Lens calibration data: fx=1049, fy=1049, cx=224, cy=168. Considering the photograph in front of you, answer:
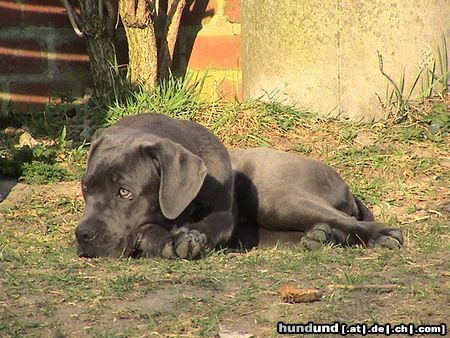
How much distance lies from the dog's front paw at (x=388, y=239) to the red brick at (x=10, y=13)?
10.4ft

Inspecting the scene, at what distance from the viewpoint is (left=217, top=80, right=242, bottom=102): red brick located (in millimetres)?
7117

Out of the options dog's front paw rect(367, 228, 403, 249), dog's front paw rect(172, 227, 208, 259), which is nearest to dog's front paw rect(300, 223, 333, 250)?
dog's front paw rect(367, 228, 403, 249)

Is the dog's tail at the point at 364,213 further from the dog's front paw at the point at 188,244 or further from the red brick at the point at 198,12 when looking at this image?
the red brick at the point at 198,12

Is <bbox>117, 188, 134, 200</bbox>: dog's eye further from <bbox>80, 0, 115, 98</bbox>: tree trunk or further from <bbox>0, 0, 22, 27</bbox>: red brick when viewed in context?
<bbox>0, 0, 22, 27</bbox>: red brick

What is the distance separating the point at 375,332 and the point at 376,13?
3688 millimetres

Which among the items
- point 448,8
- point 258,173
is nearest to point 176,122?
point 258,173

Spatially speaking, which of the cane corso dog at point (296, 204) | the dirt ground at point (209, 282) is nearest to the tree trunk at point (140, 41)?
the dirt ground at point (209, 282)

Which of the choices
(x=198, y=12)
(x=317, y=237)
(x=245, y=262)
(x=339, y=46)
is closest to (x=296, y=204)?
(x=317, y=237)

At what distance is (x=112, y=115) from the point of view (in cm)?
675

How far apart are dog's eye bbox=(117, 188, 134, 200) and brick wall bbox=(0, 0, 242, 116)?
2.60m

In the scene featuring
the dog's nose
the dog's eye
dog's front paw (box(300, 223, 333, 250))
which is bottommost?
dog's front paw (box(300, 223, 333, 250))

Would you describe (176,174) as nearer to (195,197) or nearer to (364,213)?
(195,197)

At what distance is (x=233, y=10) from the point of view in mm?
7098

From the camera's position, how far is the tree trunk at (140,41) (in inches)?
267
